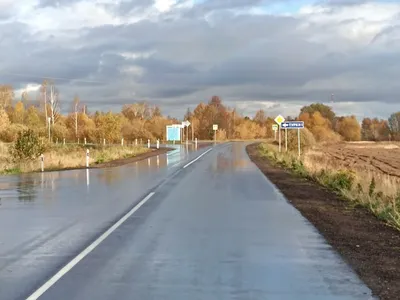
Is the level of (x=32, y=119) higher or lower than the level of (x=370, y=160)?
higher

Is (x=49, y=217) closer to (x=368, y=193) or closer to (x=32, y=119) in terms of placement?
(x=368, y=193)

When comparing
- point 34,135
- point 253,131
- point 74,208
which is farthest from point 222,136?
point 74,208

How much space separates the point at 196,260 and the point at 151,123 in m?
107

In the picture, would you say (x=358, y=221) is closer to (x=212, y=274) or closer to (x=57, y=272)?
(x=212, y=274)

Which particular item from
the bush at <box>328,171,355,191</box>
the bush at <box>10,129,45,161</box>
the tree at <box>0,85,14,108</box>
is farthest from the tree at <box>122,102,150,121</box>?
the bush at <box>328,171,355,191</box>

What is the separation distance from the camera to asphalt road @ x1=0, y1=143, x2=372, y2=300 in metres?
6.41

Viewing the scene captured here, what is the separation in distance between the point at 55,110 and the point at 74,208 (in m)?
93.8

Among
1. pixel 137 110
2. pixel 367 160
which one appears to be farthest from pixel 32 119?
pixel 367 160

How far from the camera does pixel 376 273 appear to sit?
7375mm

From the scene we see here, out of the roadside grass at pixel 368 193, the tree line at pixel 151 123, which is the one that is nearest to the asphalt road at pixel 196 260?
the roadside grass at pixel 368 193

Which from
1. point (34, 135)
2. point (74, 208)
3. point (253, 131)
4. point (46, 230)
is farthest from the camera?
point (253, 131)

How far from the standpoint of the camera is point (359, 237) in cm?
1016

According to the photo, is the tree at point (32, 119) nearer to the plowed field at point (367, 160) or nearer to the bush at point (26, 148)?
the plowed field at point (367, 160)

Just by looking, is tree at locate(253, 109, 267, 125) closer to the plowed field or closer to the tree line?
the tree line
